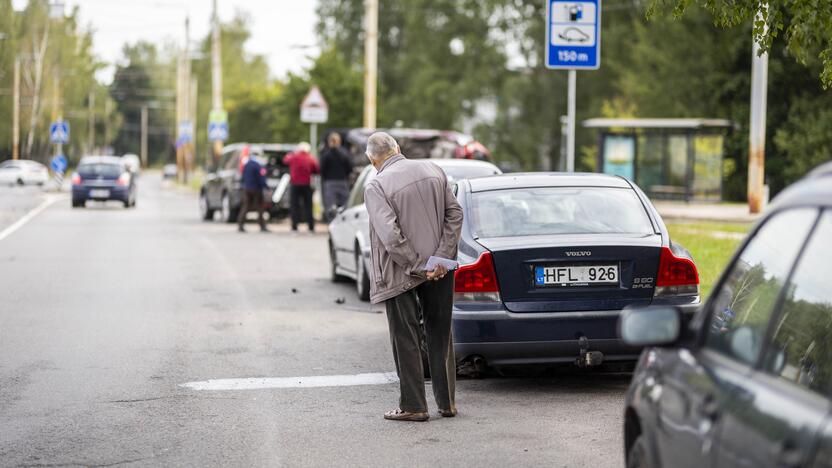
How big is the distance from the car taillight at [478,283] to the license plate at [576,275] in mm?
273

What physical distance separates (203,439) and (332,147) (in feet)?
59.0

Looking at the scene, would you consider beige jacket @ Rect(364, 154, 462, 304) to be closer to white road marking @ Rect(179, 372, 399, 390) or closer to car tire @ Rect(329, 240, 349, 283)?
white road marking @ Rect(179, 372, 399, 390)

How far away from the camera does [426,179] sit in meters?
7.59

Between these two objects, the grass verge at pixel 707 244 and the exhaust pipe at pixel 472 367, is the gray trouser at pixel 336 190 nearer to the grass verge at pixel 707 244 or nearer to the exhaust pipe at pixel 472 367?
the grass verge at pixel 707 244

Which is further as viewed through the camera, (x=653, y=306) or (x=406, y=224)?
(x=406, y=224)

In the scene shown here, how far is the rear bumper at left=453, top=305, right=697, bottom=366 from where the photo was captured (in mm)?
8258

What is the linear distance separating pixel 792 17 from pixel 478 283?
112 inches

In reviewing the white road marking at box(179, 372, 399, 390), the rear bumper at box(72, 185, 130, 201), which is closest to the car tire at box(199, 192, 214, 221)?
the rear bumper at box(72, 185, 130, 201)

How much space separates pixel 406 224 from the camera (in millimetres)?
7566

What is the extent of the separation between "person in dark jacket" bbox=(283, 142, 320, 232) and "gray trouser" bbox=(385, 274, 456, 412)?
1730 cm

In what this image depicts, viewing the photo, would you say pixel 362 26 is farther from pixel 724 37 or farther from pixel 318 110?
pixel 318 110

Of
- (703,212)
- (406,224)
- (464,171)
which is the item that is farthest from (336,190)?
(406,224)

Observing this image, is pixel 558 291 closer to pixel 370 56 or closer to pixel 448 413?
pixel 448 413

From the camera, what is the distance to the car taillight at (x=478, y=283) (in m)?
8.37
